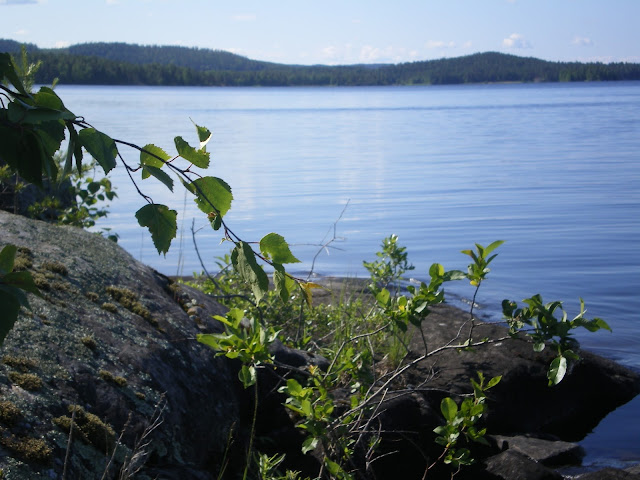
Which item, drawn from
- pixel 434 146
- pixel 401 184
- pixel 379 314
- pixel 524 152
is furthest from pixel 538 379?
pixel 434 146

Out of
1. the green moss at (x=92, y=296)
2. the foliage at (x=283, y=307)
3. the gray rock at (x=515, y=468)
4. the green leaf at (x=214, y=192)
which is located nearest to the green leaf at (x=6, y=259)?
the foliage at (x=283, y=307)

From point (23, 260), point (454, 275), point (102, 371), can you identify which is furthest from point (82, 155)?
point (23, 260)

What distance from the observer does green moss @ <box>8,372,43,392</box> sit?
3229 mm

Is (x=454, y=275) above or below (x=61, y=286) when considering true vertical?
above

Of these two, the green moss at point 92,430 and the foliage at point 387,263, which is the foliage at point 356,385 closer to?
the green moss at point 92,430

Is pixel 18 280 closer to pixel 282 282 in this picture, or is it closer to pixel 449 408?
pixel 282 282

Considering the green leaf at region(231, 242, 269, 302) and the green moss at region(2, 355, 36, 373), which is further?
the green moss at region(2, 355, 36, 373)

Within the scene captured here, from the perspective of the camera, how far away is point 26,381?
10.7 feet

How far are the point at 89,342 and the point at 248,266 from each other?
2.29 meters

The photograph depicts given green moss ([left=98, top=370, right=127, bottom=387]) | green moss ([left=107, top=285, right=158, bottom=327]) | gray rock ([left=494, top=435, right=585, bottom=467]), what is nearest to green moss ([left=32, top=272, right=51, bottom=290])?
green moss ([left=107, top=285, right=158, bottom=327])

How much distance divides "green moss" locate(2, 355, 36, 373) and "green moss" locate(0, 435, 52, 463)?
0.44 meters

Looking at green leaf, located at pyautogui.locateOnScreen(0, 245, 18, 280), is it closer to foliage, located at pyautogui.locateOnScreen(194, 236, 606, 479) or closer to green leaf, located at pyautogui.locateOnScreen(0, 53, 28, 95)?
green leaf, located at pyautogui.locateOnScreen(0, 53, 28, 95)

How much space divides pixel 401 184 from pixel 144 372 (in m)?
18.0

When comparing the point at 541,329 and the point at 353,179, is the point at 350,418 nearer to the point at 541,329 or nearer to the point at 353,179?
the point at 541,329
